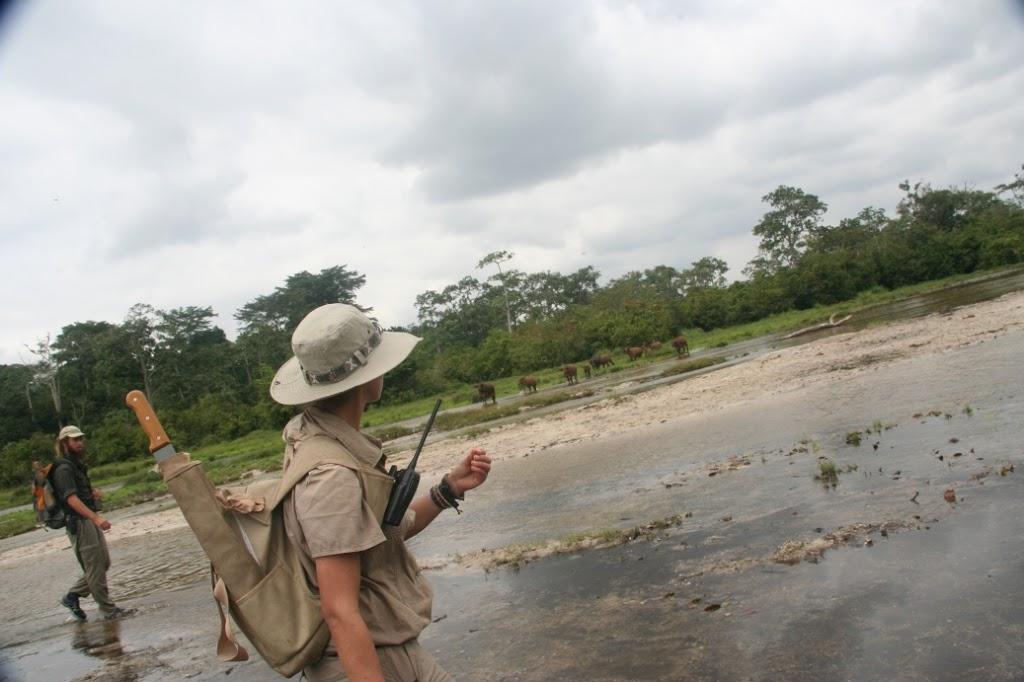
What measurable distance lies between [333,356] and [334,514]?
517 mm

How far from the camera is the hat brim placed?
7.68ft

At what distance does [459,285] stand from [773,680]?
73.2m

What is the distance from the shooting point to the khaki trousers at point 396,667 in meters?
2.21

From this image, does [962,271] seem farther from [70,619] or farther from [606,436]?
[70,619]

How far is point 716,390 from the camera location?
57.2ft

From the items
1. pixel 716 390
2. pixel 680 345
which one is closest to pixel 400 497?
pixel 716 390

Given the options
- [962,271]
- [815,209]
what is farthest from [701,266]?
[962,271]

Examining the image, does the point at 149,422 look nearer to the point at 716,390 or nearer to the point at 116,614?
the point at 116,614

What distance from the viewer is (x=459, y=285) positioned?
7625 centimetres

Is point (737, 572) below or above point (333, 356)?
below

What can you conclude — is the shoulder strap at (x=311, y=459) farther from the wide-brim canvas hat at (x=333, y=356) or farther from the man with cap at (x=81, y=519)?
the man with cap at (x=81, y=519)

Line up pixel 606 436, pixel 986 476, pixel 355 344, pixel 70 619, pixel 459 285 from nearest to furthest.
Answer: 1. pixel 355 344
2. pixel 986 476
3. pixel 70 619
4. pixel 606 436
5. pixel 459 285

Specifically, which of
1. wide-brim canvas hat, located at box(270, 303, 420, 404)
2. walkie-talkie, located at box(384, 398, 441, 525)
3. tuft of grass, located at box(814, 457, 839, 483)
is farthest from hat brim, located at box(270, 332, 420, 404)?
tuft of grass, located at box(814, 457, 839, 483)

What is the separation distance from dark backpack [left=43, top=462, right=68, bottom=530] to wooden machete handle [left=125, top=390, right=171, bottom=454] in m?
7.21
